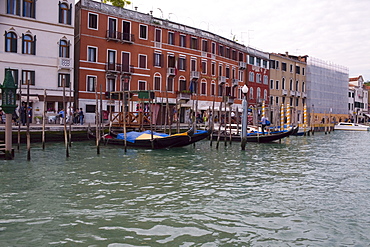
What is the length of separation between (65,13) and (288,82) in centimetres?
3270

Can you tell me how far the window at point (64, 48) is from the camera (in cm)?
2588

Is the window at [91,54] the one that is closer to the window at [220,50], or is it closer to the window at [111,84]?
the window at [111,84]

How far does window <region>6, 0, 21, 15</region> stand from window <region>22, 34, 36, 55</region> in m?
1.50

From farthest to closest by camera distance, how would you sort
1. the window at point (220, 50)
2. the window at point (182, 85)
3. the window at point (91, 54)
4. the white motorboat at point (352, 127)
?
the white motorboat at point (352, 127) < the window at point (220, 50) < the window at point (182, 85) < the window at point (91, 54)

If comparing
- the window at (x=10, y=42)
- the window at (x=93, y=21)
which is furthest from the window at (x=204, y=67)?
the window at (x=10, y=42)

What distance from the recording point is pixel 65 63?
25672mm

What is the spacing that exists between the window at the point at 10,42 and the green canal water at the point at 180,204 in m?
13.8

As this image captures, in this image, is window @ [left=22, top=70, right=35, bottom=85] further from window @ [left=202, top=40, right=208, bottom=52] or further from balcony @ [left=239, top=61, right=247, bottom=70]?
balcony @ [left=239, top=61, right=247, bottom=70]

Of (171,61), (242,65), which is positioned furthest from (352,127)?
(171,61)

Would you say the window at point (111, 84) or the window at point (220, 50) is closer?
the window at point (111, 84)

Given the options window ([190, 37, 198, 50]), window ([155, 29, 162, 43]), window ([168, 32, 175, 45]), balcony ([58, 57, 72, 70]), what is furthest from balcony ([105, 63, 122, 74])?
window ([190, 37, 198, 50])

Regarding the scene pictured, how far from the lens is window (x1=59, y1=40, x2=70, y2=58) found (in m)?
25.9

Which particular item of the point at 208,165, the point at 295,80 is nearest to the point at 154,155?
the point at 208,165

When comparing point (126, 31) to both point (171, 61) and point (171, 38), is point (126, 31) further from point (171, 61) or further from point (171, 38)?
point (171, 61)
